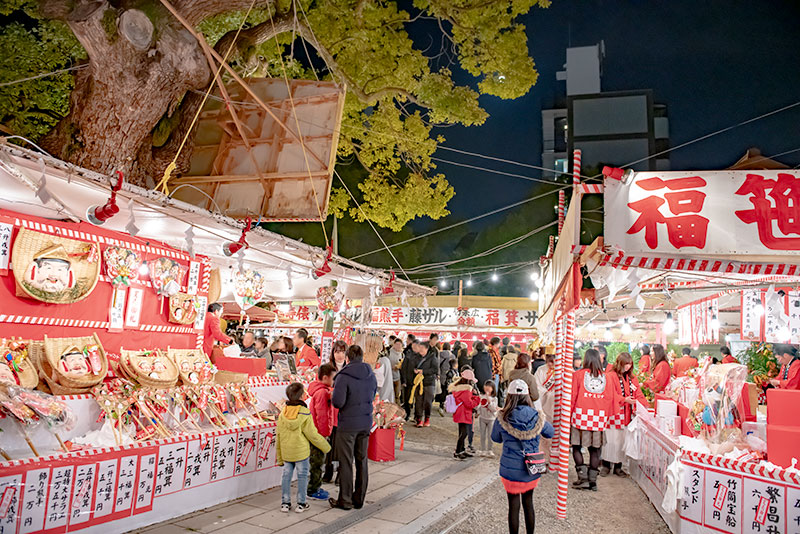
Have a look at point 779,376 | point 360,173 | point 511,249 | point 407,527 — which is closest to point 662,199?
point 407,527

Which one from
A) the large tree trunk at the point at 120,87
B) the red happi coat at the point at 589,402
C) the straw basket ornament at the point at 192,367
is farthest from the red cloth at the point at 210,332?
the red happi coat at the point at 589,402

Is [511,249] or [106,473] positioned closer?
[106,473]

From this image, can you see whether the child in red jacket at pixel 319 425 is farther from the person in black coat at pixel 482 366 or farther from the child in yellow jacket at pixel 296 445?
the person in black coat at pixel 482 366

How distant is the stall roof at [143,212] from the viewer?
174 inches

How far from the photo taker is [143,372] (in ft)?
19.8

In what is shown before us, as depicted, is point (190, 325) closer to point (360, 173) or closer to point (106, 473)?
point (106, 473)

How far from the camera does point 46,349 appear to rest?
5.20 metres

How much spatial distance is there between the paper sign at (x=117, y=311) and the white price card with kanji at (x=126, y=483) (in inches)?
89.4

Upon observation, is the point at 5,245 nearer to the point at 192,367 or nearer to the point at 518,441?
the point at 192,367

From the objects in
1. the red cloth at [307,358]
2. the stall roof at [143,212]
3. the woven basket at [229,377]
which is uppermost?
the stall roof at [143,212]

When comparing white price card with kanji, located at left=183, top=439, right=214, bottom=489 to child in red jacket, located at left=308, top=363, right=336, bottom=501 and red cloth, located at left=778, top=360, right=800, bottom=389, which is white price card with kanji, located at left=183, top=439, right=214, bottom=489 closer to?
child in red jacket, located at left=308, top=363, right=336, bottom=501

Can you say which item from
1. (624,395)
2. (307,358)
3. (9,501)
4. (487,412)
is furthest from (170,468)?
(624,395)

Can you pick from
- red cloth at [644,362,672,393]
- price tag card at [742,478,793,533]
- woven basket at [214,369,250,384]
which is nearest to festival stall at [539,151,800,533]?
price tag card at [742,478,793,533]

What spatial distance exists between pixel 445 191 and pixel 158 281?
28.4 ft
